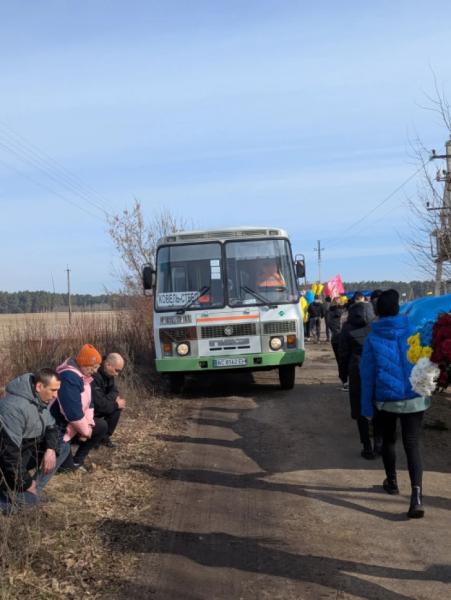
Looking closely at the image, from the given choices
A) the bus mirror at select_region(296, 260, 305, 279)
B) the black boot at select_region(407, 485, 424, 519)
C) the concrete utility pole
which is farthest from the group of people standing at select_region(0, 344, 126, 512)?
the concrete utility pole

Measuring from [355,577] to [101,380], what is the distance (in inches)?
172

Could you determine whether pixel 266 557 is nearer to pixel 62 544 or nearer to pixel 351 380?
pixel 62 544

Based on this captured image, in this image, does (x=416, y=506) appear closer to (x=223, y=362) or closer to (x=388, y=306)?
(x=388, y=306)

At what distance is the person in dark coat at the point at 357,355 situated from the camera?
7516 mm

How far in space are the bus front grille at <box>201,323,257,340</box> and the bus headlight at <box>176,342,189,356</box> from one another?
33 centimetres

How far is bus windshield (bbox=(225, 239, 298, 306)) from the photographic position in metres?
11.8

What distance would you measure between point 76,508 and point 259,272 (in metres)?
6.77

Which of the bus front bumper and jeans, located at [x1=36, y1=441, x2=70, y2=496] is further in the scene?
the bus front bumper

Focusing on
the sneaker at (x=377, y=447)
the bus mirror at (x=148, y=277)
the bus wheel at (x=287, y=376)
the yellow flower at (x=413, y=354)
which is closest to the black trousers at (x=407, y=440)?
the yellow flower at (x=413, y=354)

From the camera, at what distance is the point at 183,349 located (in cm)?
1161

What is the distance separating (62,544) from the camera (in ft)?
16.4

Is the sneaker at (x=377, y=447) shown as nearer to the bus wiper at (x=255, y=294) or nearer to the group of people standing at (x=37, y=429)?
the group of people standing at (x=37, y=429)

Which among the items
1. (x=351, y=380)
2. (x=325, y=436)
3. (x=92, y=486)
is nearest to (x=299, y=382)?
(x=325, y=436)

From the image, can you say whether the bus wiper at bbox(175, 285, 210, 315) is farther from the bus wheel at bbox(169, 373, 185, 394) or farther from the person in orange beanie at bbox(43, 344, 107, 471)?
the person in orange beanie at bbox(43, 344, 107, 471)
